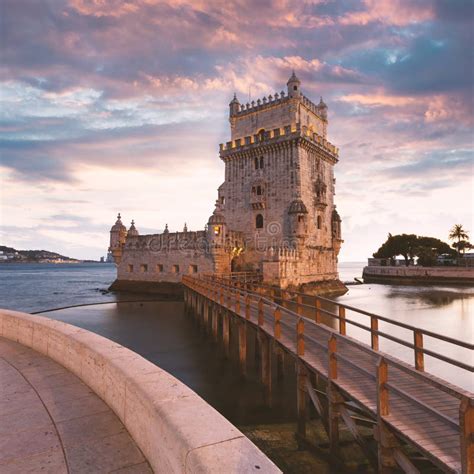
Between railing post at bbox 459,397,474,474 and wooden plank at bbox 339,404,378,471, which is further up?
railing post at bbox 459,397,474,474

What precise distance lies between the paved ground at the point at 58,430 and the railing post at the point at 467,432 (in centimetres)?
336

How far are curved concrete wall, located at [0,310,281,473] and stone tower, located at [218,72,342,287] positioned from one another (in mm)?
27114

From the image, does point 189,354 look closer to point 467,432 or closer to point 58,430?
point 58,430

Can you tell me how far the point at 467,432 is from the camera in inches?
152

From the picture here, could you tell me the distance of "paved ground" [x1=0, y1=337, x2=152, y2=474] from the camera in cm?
315

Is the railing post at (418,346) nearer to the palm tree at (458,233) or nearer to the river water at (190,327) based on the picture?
the river water at (190,327)

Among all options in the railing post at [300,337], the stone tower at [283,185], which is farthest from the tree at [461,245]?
the railing post at [300,337]

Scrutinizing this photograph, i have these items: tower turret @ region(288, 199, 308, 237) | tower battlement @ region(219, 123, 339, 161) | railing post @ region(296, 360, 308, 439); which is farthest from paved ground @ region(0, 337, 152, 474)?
tower battlement @ region(219, 123, 339, 161)

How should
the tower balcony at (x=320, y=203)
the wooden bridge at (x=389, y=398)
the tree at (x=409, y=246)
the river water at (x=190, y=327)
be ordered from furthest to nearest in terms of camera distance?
the tree at (x=409, y=246) < the tower balcony at (x=320, y=203) < the river water at (x=190, y=327) < the wooden bridge at (x=389, y=398)

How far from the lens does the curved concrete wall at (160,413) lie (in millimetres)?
2369

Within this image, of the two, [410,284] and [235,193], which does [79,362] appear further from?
A: [410,284]

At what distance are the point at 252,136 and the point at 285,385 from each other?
1196 inches

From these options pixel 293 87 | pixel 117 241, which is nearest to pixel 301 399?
pixel 293 87

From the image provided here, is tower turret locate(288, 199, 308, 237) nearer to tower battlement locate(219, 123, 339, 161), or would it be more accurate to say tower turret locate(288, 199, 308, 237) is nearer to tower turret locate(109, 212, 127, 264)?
tower battlement locate(219, 123, 339, 161)
